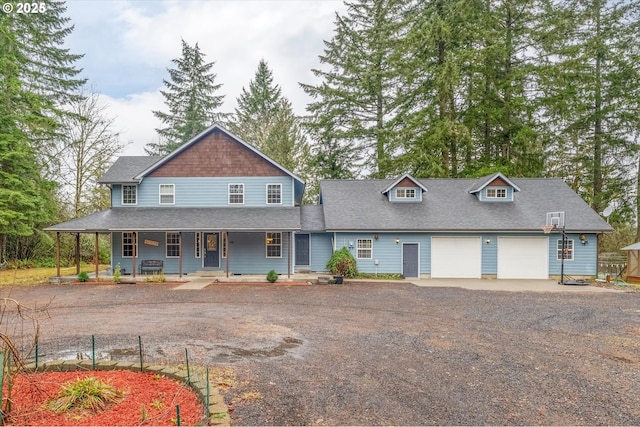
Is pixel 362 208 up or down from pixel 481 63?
down

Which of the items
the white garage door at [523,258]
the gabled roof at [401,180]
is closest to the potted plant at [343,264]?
the gabled roof at [401,180]

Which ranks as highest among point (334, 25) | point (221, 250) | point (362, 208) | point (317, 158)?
point (334, 25)

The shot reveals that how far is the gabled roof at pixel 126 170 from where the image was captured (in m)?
17.8

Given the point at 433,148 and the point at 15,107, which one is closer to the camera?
the point at 15,107

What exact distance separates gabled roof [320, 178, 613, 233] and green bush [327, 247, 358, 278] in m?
1.19

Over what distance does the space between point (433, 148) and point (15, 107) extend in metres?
25.3

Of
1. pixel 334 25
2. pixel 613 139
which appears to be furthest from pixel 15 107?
pixel 613 139

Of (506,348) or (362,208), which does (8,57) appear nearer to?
(362,208)

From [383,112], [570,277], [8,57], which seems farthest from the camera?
[383,112]

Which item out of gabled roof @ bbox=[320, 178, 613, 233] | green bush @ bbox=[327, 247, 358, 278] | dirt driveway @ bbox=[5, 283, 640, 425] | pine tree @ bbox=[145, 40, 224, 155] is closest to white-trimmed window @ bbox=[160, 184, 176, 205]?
dirt driveway @ bbox=[5, 283, 640, 425]

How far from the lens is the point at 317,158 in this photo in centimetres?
2784

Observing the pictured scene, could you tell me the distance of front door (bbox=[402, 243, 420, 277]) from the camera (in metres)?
17.6

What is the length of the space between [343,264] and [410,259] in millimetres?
3514

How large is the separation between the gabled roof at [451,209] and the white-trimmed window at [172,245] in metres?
7.60
